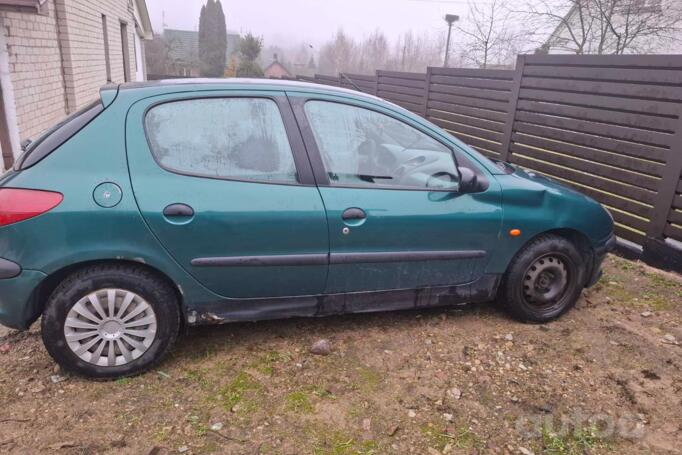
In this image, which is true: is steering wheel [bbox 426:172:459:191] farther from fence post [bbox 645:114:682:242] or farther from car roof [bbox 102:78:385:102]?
fence post [bbox 645:114:682:242]

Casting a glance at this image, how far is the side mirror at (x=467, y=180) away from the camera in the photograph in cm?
303

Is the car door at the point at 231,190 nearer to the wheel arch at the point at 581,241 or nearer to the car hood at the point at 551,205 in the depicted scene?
the car hood at the point at 551,205

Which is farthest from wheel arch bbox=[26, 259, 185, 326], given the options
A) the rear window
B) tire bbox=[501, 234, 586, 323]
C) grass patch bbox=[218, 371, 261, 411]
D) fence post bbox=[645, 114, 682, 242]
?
fence post bbox=[645, 114, 682, 242]

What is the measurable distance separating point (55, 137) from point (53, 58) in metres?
5.63

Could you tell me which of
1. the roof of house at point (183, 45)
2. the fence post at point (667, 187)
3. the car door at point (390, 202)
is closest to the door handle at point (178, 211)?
the car door at point (390, 202)

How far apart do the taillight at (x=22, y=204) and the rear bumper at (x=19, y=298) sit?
284 millimetres

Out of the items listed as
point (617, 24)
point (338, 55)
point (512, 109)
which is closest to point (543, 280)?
point (512, 109)

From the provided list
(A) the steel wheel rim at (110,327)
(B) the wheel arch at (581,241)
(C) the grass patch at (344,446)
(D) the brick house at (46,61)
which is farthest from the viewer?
(D) the brick house at (46,61)

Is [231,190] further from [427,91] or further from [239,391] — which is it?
[427,91]

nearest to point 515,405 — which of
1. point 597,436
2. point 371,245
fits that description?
point 597,436

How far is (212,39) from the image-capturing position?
45.5 meters

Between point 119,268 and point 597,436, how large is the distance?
8.68 feet

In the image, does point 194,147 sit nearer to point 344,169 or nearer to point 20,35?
point 344,169

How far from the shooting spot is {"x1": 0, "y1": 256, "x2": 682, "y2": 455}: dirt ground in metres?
2.37
